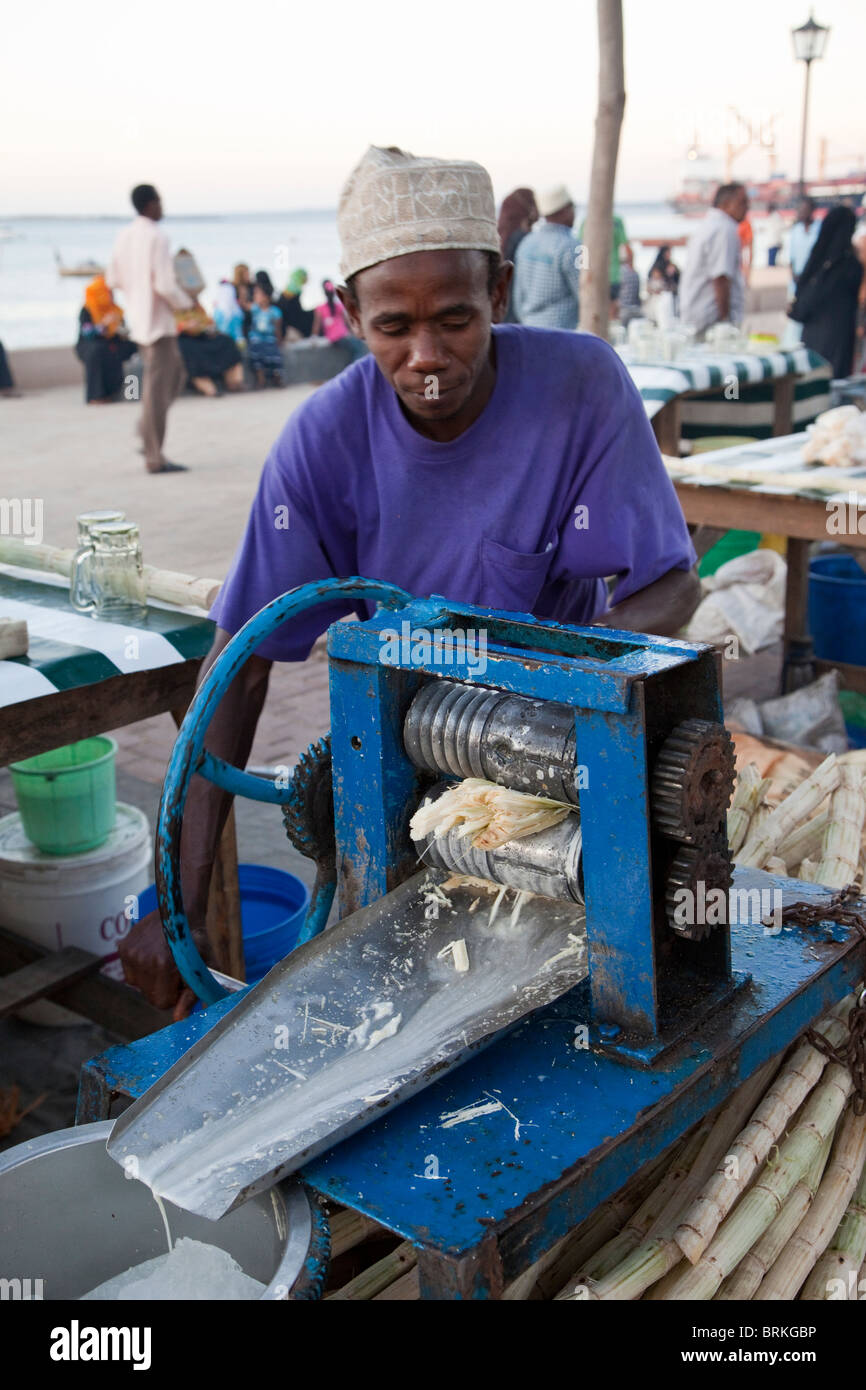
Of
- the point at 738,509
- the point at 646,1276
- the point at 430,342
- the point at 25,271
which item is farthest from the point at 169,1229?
the point at 25,271

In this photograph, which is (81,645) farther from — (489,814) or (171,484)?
(171,484)

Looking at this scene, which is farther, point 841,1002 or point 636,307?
point 636,307

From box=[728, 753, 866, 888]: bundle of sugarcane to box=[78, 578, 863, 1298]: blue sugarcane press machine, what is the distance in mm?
760

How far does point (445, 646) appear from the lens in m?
1.46

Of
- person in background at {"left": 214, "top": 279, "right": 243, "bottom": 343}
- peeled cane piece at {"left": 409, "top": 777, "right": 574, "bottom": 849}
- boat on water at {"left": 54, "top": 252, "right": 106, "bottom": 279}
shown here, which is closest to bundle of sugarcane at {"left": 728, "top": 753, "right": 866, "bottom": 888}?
peeled cane piece at {"left": 409, "top": 777, "right": 574, "bottom": 849}

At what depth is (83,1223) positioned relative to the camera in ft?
4.72

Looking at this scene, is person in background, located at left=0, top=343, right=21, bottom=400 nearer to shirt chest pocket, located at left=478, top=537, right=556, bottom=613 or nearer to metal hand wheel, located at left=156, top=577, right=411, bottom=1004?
shirt chest pocket, located at left=478, top=537, right=556, bottom=613

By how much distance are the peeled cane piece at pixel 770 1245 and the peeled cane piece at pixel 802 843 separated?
3.20 feet

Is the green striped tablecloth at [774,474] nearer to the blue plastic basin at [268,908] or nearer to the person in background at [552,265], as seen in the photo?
the blue plastic basin at [268,908]

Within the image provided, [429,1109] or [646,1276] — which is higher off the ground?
[429,1109]

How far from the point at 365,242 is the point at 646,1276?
1.42 meters

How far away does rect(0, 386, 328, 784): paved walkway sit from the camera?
4977 millimetres

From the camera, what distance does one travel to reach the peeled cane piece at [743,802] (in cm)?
254

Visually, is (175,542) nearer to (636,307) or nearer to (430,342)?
(430,342)
